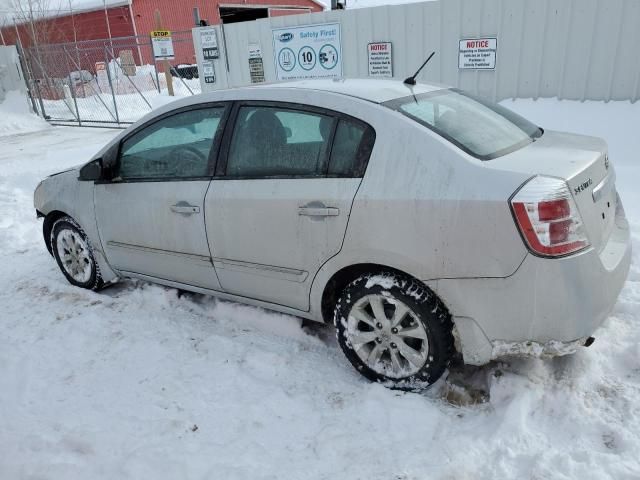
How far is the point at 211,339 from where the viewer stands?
353 centimetres

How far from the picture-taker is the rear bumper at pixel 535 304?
7.64ft

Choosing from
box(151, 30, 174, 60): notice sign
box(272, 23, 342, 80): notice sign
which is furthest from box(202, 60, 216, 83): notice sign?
box(151, 30, 174, 60): notice sign

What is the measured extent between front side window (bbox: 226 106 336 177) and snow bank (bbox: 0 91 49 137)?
14.1m

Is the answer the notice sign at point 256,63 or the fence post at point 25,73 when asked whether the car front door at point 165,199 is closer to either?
the notice sign at point 256,63

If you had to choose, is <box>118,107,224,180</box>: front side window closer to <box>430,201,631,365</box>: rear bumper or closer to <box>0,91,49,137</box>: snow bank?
<box>430,201,631,365</box>: rear bumper

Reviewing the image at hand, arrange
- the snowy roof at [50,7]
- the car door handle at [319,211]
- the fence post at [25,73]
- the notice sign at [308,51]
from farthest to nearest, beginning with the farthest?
the snowy roof at [50,7], the fence post at [25,73], the notice sign at [308,51], the car door handle at [319,211]

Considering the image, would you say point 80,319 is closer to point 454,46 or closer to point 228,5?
point 454,46

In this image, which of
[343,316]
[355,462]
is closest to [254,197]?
[343,316]

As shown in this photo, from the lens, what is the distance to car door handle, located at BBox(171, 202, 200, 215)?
334cm

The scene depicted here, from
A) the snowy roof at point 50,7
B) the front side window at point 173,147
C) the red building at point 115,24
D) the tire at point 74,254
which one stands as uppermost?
the snowy roof at point 50,7


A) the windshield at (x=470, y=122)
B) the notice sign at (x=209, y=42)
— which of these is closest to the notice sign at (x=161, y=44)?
the notice sign at (x=209, y=42)

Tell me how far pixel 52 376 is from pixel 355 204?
219 centimetres

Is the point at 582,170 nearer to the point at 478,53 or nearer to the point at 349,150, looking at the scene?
the point at 349,150

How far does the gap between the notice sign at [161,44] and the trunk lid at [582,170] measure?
11.6 meters
